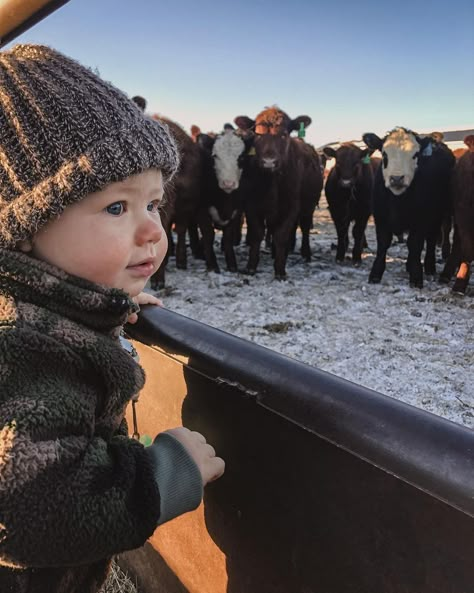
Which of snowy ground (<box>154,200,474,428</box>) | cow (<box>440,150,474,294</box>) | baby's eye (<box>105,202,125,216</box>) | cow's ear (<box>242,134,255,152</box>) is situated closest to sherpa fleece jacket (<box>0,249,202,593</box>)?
baby's eye (<box>105,202,125,216</box>)

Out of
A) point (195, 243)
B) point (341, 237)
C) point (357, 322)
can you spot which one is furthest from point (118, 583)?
point (195, 243)

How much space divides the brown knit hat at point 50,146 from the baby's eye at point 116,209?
0.14 ft

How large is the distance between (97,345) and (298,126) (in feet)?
21.4

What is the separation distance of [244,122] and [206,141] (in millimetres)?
801

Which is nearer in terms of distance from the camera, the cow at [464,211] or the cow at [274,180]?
the cow at [464,211]

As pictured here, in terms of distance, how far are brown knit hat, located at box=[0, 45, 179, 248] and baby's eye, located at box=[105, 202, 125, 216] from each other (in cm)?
4

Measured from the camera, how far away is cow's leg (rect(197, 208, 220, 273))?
6.74m

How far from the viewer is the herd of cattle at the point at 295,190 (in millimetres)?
5801

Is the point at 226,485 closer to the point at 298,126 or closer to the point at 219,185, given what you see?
the point at 219,185

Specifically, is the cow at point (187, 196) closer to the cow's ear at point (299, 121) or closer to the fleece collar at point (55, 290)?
the cow's ear at point (299, 121)

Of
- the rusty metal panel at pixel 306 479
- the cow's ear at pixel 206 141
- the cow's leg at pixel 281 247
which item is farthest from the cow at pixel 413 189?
the rusty metal panel at pixel 306 479

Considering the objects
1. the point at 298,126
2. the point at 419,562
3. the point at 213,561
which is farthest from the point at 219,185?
the point at 419,562

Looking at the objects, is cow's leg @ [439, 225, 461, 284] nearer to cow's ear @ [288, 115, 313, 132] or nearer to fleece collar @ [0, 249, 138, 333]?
cow's ear @ [288, 115, 313, 132]

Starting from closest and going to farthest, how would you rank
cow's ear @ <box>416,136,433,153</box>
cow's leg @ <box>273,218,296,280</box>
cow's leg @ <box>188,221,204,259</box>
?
Answer: cow's ear @ <box>416,136,433,153</box> → cow's leg @ <box>273,218,296,280</box> → cow's leg @ <box>188,221,204,259</box>
